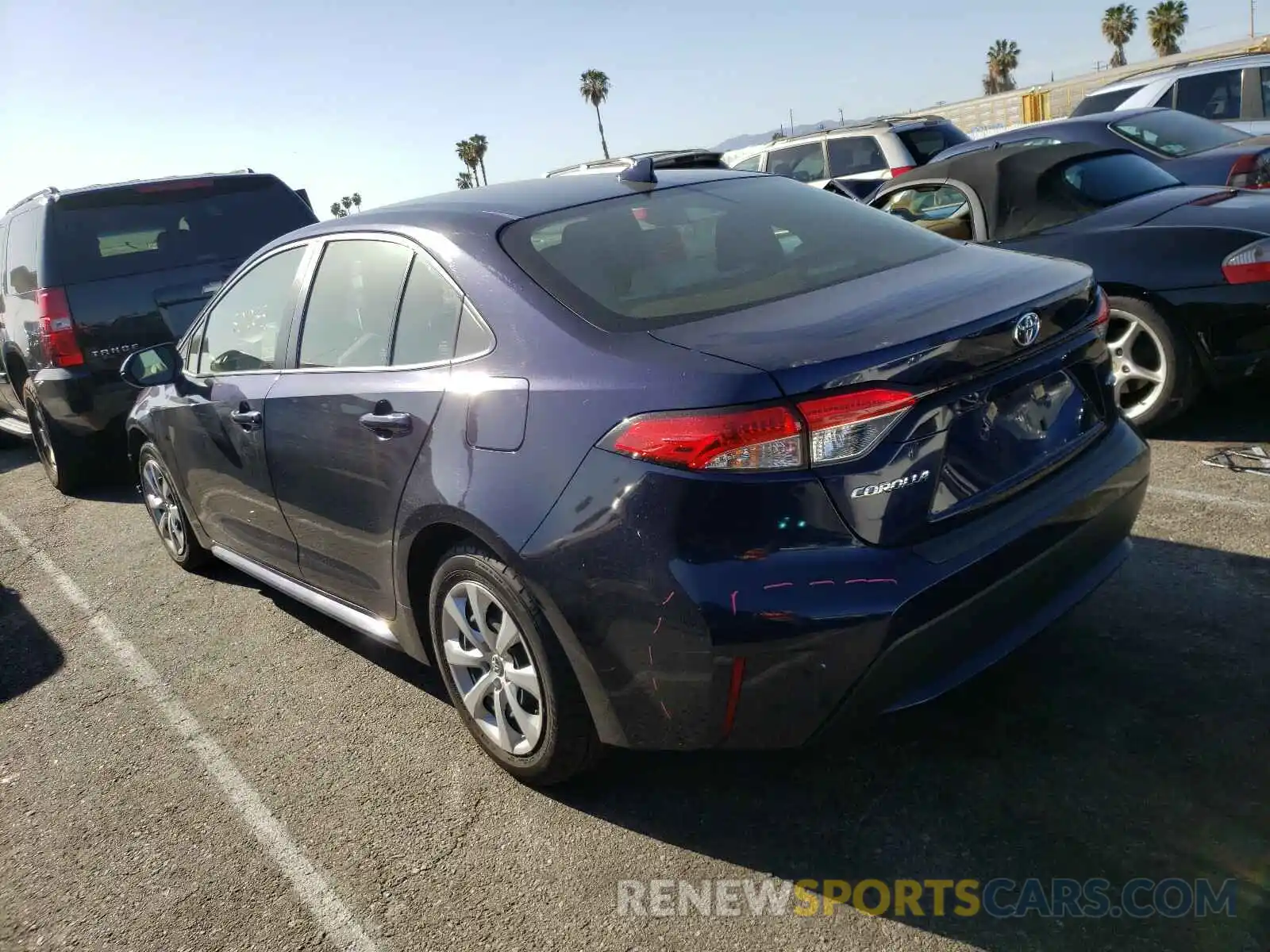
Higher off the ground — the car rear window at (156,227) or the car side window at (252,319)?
the car rear window at (156,227)

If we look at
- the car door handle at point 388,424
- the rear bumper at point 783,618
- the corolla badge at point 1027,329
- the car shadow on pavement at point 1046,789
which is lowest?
the car shadow on pavement at point 1046,789

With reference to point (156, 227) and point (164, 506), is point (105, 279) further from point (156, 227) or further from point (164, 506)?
point (164, 506)

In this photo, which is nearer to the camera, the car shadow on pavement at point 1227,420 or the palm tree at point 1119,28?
the car shadow on pavement at point 1227,420

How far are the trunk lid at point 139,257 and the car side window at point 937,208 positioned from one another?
4486mm

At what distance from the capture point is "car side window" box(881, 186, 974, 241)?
5824 mm

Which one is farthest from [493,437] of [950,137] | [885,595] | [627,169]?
[950,137]

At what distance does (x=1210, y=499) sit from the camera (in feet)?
Answer: 14.1

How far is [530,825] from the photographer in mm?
2844

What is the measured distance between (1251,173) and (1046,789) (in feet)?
21.6

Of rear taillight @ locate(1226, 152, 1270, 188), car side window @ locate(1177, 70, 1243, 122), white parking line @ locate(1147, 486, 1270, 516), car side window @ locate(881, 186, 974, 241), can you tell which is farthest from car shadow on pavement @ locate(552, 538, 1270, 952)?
car side window @ locate(1177, 70, 1243, 122)

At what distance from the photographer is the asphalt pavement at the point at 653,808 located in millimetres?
2379

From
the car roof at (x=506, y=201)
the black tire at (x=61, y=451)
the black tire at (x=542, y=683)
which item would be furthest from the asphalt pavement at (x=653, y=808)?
the black tire at (x=61, y=451)

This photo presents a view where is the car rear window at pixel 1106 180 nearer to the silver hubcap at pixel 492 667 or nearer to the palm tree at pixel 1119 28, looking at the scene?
the silver hubcap at pixel 492 667

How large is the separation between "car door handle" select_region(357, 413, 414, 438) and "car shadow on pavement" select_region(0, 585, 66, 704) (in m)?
2.31
